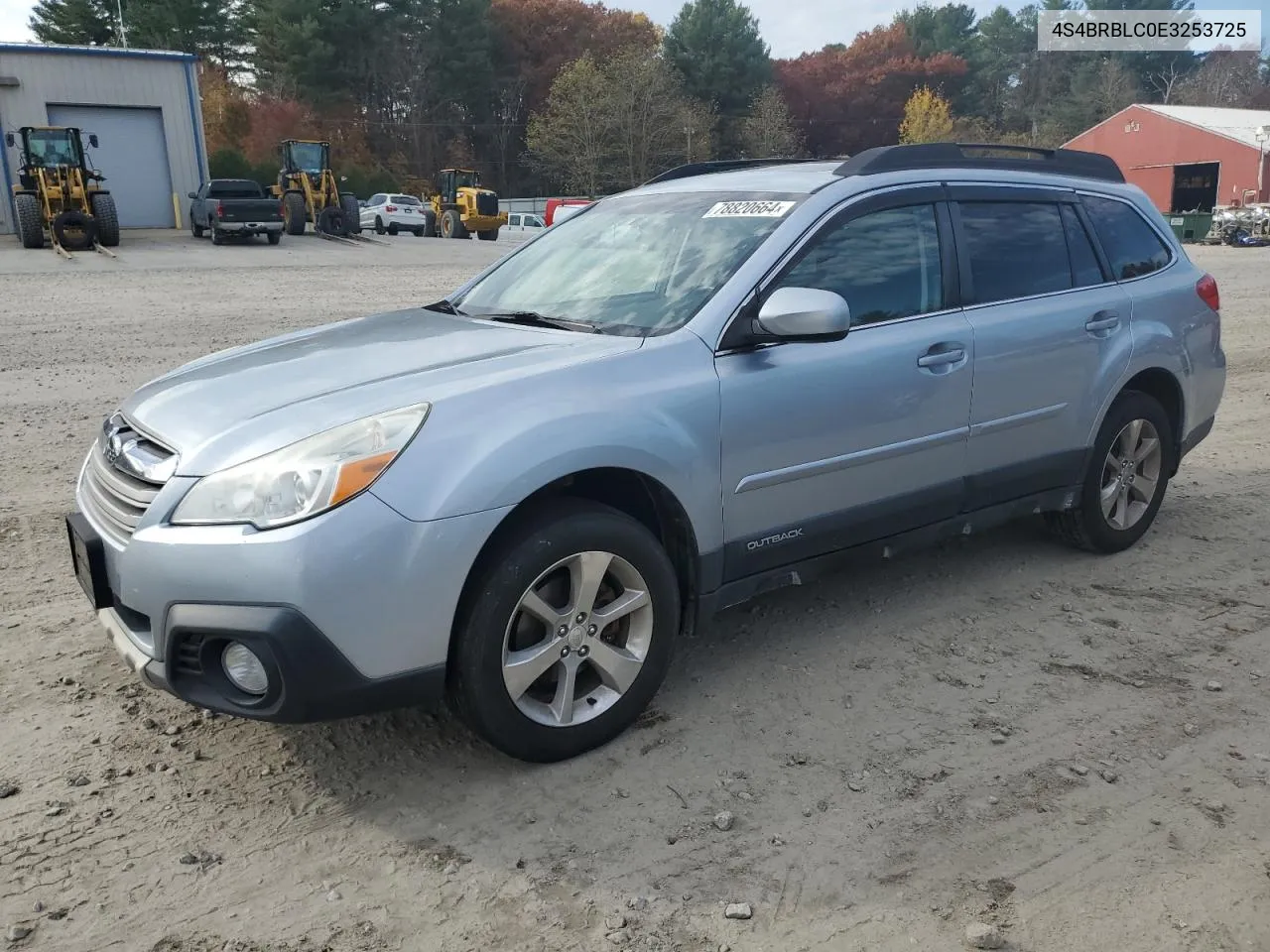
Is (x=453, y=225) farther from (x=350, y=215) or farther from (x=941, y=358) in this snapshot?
(x=941, y=358)

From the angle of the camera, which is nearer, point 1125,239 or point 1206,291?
point 1125,239

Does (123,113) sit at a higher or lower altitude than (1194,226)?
higher

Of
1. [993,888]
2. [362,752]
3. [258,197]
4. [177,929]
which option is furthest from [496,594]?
[258,197]

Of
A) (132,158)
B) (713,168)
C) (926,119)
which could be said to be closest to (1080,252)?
(713,168)

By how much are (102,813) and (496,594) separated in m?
1.27

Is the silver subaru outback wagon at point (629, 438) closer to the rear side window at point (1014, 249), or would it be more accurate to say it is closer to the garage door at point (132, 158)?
the rear side window at point (1014, 249)

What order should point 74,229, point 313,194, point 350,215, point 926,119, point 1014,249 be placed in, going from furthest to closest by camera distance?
point 926,119
point 313,194
point 350,215
point 74,229
point 1014,249

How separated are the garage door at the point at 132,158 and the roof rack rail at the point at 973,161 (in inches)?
1345

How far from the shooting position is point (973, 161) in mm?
Answer: 4477

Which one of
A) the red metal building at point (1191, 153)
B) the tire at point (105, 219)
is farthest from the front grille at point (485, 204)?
the red metal building at point (1191, 153)

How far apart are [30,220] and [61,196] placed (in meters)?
1.23

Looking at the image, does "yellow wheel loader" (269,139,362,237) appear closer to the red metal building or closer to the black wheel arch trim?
the black wheel arch trim

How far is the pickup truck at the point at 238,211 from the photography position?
26.3 meters

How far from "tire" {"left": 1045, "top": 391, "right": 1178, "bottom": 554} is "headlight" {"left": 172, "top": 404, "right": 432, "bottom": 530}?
3.30 metres
